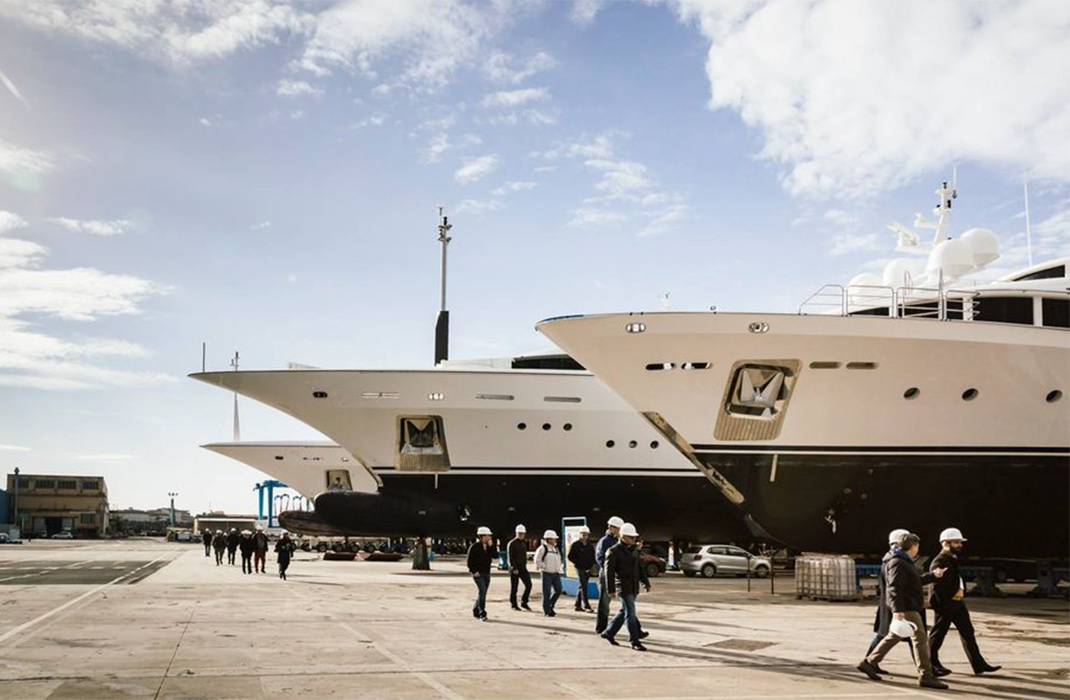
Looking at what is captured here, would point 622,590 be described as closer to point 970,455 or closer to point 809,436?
point 809,436

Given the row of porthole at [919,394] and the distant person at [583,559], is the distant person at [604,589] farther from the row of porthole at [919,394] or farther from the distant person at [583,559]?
the row of porthole at [919,394]

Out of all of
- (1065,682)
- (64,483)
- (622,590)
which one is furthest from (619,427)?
(64,483)

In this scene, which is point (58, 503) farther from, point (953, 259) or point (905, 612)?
point (905, 612)

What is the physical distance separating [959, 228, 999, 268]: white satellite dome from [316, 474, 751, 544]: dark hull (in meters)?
10.2

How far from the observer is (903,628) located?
30.7ft

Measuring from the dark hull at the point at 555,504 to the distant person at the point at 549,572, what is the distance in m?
14.3

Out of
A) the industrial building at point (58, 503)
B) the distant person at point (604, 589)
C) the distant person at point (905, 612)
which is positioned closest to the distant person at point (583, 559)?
the distant person at point (604, 589)

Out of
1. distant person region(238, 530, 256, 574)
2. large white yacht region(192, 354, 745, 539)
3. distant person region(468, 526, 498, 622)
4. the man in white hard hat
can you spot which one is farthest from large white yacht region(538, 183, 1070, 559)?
distant person region(238, 530, 256, 574)

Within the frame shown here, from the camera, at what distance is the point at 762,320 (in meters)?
18.8

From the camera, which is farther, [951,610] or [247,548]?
[247,548]

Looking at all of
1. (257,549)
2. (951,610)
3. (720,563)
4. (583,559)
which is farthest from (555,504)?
(951,610)

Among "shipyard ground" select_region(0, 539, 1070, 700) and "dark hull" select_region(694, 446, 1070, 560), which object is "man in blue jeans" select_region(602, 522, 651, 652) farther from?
"dark hull" select_region(694, 446, 1070, 560)

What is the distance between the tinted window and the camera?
2058cm

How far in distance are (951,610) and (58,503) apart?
13562 centimetres
